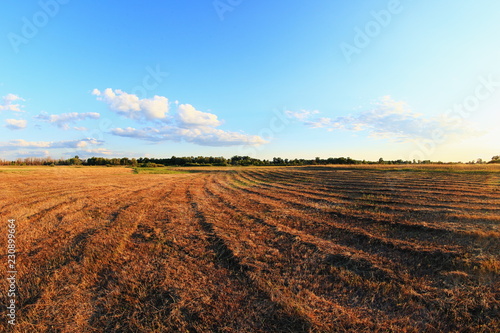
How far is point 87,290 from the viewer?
4.05 metres

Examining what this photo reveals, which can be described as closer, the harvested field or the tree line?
the harvested field

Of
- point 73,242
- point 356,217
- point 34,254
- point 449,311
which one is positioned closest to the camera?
point 449,311

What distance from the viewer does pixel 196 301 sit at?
3.68 m

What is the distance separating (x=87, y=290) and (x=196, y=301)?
2207 mm

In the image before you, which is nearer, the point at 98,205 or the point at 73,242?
the point at 73,242

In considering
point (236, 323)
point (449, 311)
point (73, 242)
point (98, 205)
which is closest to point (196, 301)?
point (236, 323)

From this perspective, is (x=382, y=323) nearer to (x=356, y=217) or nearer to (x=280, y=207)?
(x=356, y=217)

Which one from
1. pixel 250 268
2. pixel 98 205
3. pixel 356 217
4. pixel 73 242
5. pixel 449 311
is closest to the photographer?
pixel 449 311

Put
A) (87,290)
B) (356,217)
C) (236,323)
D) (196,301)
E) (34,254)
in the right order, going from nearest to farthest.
Answer: (236,323) → (196,301) → (87,290) → (34,254) → (356,217)

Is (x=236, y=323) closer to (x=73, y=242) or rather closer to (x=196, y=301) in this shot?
(x=196, y=301)

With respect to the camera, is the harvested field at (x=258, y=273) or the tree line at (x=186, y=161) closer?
the harvested field at (x=258, y=273)

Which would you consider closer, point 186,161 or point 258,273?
point 258,273

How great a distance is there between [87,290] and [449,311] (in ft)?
20.8

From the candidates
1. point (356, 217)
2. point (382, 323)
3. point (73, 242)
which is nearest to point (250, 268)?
point (382, 323)
